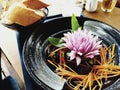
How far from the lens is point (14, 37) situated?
1.07 meters

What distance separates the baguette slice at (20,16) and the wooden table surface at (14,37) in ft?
0.34

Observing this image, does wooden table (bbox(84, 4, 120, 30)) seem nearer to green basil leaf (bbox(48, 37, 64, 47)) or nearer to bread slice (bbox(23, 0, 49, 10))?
bread slice (bbox(23, 0, 49, 10))

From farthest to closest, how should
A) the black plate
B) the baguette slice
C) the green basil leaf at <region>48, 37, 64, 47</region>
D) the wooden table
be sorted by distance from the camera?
the wooden table, the baguette slice, the green basil leaf at <region>48, 37, 64, 47</region>, the black plate

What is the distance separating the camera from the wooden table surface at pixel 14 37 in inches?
37.1

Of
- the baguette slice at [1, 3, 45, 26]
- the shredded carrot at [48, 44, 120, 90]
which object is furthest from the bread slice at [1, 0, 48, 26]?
the shredded carrot at [48, 44, 120, 90]

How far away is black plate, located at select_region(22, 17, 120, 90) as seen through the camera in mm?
728

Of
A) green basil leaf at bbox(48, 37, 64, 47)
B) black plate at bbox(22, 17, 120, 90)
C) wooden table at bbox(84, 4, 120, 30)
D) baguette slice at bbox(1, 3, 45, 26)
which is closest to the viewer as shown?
black plate at bbox(22, 17, 120, 90)

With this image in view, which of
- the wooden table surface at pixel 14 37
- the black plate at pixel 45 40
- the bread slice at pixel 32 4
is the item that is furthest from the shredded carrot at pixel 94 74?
the bread slice at pixel 32 4

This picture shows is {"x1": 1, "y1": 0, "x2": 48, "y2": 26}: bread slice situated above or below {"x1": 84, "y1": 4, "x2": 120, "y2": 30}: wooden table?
above

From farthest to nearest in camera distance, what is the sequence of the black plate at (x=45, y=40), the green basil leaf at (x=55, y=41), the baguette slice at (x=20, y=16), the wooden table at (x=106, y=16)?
the wooden table at (x=106, y=16)
the baguette slice at (x=20, y=16)
the green basil leaf at (x=55, y=41)
the black plate at (x=45, y=40)

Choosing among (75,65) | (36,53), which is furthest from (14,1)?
(75,65)

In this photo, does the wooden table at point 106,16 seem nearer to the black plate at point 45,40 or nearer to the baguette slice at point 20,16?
the black plate at point 45,40

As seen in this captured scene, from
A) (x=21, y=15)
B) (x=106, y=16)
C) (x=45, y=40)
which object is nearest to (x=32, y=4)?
(x=21, y=15)

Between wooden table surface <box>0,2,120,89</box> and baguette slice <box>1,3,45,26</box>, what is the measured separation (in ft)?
0.34
